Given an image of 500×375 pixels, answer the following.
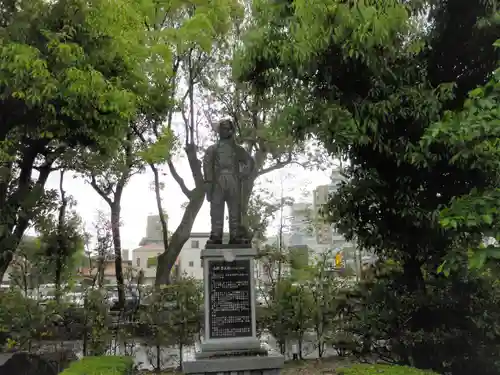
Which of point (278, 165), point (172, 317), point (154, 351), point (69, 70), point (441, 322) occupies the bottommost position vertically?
point (154, 351)

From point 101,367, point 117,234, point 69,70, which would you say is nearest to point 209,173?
point 69,70

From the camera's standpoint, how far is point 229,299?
21.2 feet

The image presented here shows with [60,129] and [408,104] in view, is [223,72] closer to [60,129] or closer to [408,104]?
[60,129]

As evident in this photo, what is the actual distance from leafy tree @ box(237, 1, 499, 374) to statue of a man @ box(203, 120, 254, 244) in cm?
103

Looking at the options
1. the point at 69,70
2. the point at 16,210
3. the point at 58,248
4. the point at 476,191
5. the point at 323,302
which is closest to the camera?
the point at 476,191

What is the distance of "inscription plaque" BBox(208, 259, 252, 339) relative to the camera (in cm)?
636

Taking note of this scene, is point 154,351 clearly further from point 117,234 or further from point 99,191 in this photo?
point 99,191

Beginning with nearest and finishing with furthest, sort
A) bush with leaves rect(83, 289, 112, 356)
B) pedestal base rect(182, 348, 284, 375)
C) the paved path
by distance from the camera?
pedestal base rect(182, 348, 284, 375), bush with leaves rect(83, 289, 112, 356), the paved path

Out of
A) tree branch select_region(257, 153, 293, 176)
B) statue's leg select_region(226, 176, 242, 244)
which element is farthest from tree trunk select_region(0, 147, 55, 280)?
tree branch select_region(257, 153, 293, 176)

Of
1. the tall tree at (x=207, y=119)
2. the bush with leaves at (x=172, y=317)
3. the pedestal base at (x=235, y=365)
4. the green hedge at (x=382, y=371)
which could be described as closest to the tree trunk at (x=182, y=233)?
the tall tree at (x=207, y=119)

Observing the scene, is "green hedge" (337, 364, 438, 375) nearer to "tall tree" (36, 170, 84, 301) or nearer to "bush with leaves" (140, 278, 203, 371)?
"bush with leaves" (140, 278, 203, 371)

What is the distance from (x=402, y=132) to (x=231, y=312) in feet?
11.6

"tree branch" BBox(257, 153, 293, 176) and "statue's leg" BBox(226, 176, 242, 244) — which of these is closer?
"statue's leg" BBox(226, 176, 242, 244)

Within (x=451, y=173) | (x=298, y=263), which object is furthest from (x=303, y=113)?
(x=298, y=263)
